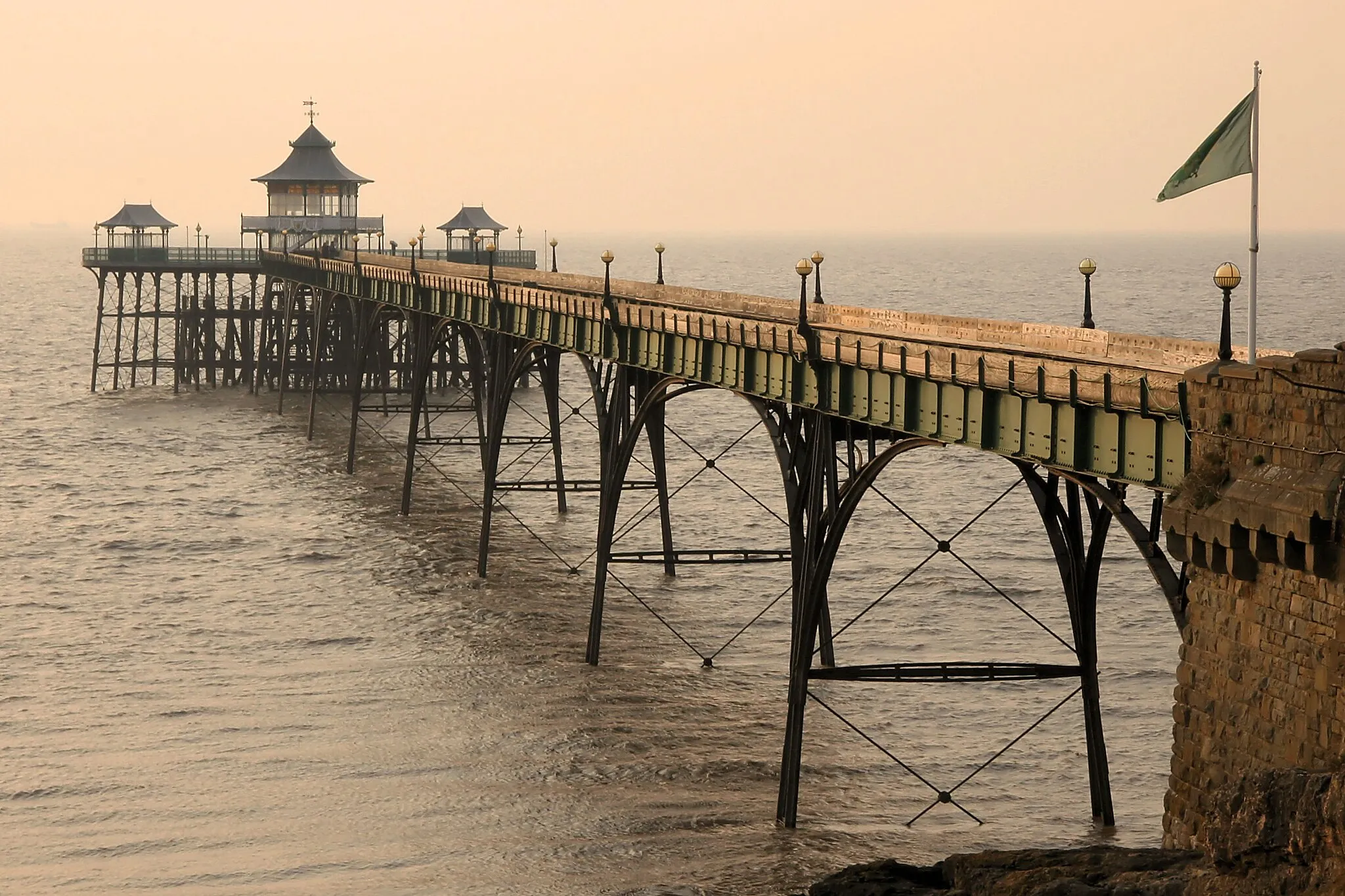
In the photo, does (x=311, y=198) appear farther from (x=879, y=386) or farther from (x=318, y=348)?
(x=879, y=386)

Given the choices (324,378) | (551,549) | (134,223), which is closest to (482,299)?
(551,549)

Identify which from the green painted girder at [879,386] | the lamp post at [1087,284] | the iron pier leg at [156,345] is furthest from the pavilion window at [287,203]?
the lamp post at [1087,284]

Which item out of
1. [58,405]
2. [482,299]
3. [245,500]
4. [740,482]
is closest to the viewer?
[482,299]

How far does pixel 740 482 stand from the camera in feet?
217

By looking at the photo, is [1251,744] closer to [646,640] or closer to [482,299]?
[646,640]

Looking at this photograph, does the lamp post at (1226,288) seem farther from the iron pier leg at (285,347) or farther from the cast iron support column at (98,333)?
the cast iron support column at (98,333)

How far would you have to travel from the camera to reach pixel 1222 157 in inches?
747

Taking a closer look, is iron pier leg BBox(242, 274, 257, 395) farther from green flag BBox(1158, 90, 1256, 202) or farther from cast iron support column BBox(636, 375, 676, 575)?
green flag BBox(1158, 90, 1256, 202)

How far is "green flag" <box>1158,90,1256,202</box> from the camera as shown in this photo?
61.3ft

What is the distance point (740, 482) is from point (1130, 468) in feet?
150

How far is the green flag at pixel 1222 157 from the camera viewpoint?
18.7 meters

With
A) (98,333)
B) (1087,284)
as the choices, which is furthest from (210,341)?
(1087,284)

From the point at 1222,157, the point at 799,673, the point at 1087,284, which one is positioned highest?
the point at 1222,157

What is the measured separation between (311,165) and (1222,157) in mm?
92933
